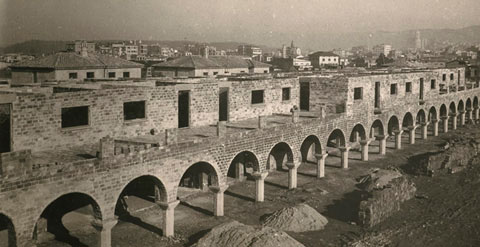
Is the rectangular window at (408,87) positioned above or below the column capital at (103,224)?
above

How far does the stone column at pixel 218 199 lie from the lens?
25953 mm

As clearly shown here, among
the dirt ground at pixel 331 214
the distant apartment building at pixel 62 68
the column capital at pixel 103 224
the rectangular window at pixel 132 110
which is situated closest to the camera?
the column capital at pixel 103 224

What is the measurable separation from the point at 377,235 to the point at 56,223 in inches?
607

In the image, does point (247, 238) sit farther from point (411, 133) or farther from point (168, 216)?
point (411, 133)

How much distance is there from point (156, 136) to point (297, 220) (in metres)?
8.79

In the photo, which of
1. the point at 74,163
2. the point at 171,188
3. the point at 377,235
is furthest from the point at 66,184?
the point at 377,235

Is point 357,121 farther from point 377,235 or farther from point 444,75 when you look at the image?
point 444,75

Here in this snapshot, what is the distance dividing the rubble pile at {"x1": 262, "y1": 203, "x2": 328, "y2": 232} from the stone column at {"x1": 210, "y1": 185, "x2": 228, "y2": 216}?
2506 mm

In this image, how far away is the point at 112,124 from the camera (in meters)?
25.9

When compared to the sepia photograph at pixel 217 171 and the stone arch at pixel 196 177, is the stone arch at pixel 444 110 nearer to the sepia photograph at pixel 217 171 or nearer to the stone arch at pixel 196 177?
the sepia photograph at pixel 217 171

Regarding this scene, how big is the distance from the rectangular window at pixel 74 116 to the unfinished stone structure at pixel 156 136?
2.5 inches

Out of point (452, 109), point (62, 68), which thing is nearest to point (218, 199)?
point (62, 68)

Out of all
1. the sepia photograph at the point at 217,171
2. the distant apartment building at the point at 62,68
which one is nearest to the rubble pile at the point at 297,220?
the sepia photograph at the point at 217,171

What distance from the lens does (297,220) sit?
24.5 m
